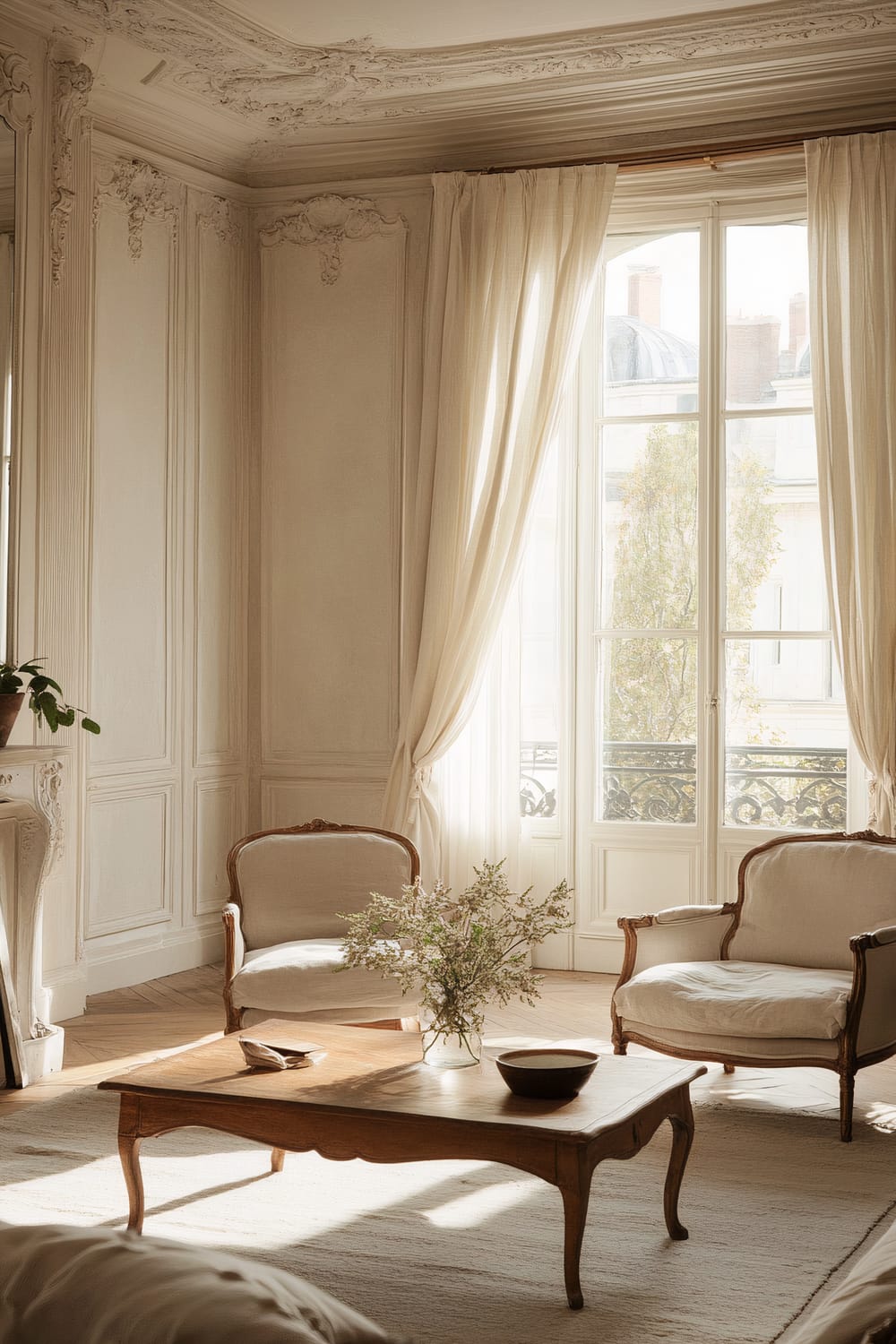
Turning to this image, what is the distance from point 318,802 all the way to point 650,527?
2.02 meters

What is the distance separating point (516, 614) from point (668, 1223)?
3.33 m

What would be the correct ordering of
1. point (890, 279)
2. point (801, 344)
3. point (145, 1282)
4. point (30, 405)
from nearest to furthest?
point (145, 1282) → point (30, 405) → point (890, 279) → point (801, 344)

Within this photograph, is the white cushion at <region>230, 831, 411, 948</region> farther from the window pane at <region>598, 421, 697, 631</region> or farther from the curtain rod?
the curtain rod

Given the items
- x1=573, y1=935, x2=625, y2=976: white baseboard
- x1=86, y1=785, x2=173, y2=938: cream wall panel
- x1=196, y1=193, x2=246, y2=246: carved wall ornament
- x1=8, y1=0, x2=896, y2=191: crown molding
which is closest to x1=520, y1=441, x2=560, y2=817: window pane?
x1=573, y1=935, x2=625, y2=976: white baseboard

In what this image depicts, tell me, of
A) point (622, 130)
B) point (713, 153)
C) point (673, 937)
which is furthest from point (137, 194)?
point (673, 937)

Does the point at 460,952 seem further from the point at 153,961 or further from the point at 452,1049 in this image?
the point at 153,961

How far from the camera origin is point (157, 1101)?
321cm

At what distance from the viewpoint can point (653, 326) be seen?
620 centimetres

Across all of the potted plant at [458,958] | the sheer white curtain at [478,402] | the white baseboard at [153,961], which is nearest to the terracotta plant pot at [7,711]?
the white baseboard at [153,961]

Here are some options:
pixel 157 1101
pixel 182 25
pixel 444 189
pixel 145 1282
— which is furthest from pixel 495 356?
pixel 145 1282

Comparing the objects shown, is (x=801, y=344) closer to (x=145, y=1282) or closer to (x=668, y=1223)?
(x=668, y=1223)

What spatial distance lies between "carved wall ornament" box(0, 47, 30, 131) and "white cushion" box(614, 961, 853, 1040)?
3.69m

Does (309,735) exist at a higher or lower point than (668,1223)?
Answer: higher

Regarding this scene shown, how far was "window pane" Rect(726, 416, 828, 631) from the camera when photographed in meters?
5.94
